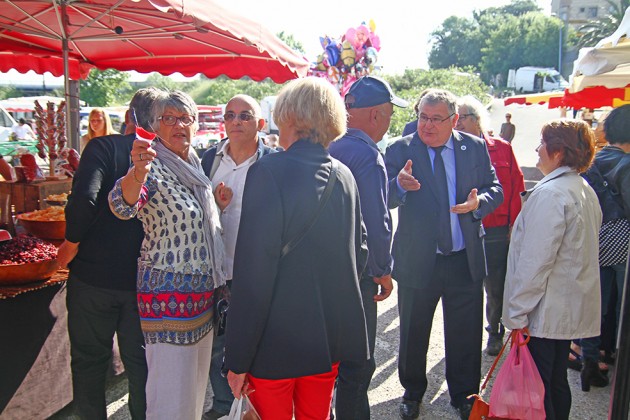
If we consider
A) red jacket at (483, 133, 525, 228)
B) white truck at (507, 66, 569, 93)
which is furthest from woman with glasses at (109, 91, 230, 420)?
white truck at (507, 66, 569, 93)

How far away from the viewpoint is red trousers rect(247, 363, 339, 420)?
1.97 m

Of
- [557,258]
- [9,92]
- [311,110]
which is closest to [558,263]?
[557,258]

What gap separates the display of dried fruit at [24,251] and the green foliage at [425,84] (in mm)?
19233

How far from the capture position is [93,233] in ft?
7.93

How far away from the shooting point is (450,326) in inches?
134

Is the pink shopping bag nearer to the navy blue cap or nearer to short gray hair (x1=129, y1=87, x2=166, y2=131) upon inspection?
the navy blue cap

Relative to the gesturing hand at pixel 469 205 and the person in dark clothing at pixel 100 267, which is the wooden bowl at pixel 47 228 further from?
the gesturing hand at pixel 469 205

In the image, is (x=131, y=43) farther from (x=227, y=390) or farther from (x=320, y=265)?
(x=320, y=265)

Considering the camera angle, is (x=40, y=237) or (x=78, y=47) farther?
(x=78, y=47)

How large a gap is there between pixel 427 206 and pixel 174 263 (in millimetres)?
1680

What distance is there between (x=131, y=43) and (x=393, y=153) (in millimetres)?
3420

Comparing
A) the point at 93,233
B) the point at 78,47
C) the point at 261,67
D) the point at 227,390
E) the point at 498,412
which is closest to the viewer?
the point at 93,233

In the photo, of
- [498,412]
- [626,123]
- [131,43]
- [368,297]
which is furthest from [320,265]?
[131,43]

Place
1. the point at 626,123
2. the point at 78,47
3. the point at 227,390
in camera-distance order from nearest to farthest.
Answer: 1. the point at 227,390
2. the point at 626,123
3. the point at 78,47
